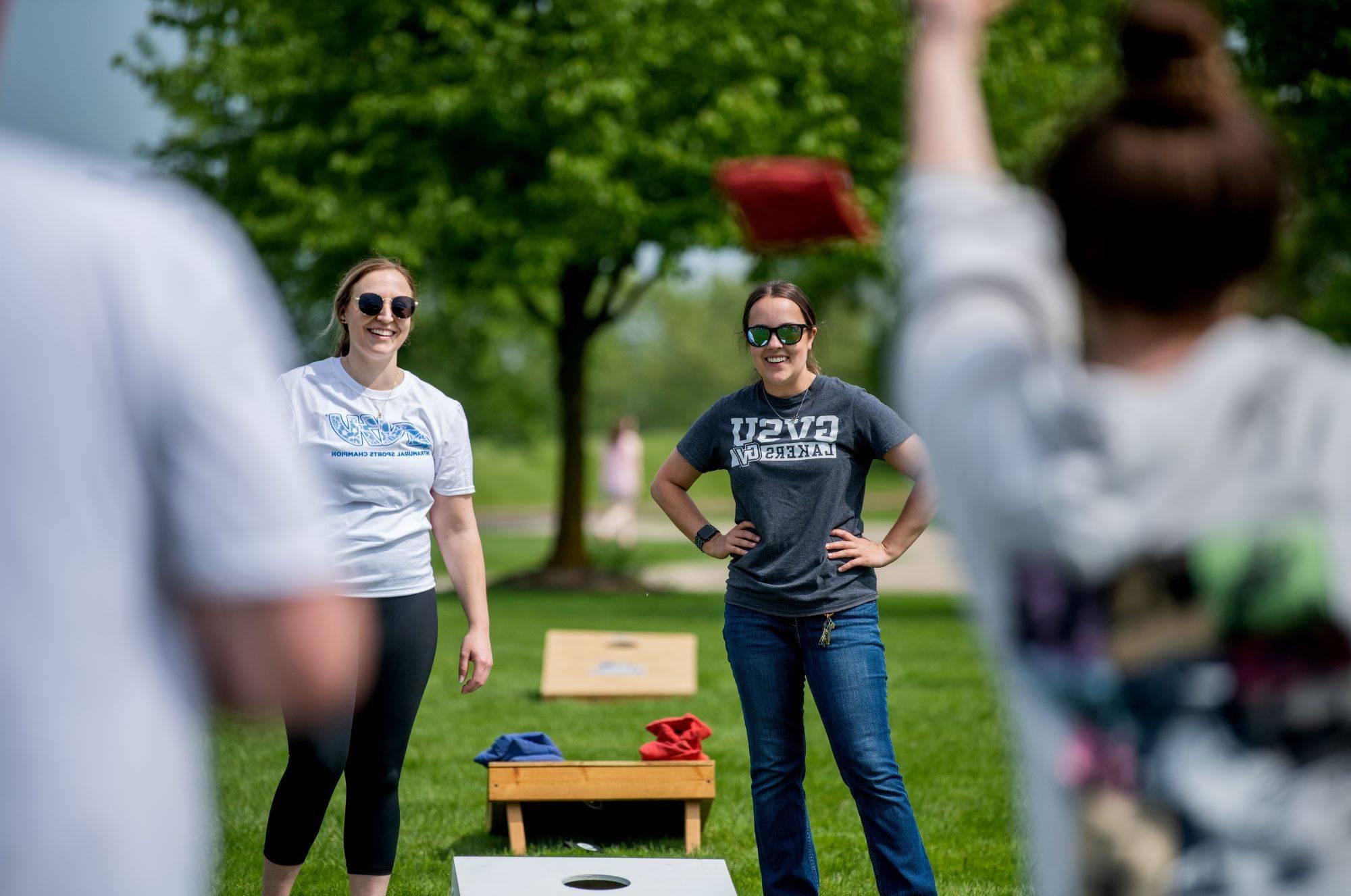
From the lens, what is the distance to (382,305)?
4785 mm

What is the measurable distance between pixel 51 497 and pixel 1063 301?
1.12 m

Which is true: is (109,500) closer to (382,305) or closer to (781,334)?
(382,305)

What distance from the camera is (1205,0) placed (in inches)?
75.1

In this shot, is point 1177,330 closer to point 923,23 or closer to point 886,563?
point 923,23

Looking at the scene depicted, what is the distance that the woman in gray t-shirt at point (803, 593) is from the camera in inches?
189

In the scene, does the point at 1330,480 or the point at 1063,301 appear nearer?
the point at 1330,480

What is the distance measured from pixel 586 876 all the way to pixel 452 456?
5.52ft

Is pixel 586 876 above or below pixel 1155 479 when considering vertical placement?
below

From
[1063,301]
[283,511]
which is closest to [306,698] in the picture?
[283,511]

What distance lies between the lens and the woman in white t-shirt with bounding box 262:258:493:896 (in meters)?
4.64

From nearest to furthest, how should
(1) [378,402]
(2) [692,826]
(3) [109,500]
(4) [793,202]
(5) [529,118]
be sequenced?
(3) [109,500]
(4) [793,202]
(1) [378,402]
(2) [692,826]
(5) [529,118]

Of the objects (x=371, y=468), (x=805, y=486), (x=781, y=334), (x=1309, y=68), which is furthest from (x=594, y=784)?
(x=1309, y=68)

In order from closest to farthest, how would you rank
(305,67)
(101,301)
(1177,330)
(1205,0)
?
(101,301), (1177,330), (1205,0), (305,67)

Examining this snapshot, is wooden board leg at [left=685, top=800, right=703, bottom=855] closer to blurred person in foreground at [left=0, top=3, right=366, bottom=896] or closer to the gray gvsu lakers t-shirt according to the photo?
the gray gvsu lakers t-shirt
